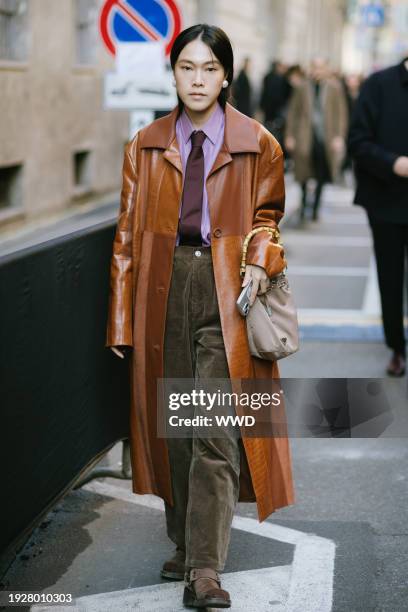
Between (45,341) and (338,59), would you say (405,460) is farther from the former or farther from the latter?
(338,59)

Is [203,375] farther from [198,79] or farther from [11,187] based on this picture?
[11,187]

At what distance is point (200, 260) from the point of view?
387 cm

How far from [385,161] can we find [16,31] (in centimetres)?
787

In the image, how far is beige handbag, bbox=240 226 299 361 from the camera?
3.86 metres

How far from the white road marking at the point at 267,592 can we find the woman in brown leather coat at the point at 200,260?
149 millimetres

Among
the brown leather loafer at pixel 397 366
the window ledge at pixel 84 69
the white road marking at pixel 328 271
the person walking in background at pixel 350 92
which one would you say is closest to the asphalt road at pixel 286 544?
the brown leather loafer at pixel 397 366

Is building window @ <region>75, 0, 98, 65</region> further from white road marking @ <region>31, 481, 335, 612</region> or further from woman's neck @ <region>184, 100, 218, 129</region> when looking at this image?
white road marking @ <region>31, 481, 335, 612</region>

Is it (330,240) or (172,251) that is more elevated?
(172,251)

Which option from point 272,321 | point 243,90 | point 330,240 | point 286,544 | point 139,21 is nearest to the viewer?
point 272,321

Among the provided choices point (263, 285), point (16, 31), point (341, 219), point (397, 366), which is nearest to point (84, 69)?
point (16, 31)

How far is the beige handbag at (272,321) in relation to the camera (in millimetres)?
3859

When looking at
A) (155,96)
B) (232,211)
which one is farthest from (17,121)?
(232,211)

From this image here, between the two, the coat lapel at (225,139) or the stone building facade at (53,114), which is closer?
the coat lapel at (225,139)

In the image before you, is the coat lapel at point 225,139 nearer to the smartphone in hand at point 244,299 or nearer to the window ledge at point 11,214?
the smartphone in hand at point 244,299
